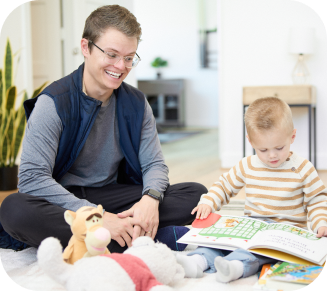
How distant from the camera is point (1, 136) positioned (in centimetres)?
262

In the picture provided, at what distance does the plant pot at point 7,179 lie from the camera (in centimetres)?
263

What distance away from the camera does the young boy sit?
118cm

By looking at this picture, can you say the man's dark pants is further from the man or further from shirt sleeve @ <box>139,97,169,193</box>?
shirt sleeve @ <box>139,97,169,193</box>

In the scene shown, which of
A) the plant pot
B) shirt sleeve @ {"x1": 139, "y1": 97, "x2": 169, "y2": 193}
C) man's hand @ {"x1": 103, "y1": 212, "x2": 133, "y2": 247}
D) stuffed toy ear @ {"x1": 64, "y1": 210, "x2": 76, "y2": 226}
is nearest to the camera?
stuffed toy ear @ {"x1": 64, "y1": 210, "x2": 76, "y2": 226}

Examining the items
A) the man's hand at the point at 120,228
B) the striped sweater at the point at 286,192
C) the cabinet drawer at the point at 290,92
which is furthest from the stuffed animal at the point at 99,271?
the cabinet drawer at the point at 290,92

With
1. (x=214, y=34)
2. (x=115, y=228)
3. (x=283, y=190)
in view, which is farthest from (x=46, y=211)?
(x=214, y=34)

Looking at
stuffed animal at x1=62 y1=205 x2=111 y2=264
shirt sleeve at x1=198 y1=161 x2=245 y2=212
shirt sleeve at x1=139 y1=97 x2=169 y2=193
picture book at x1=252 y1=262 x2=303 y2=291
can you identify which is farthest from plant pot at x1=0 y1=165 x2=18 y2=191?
picture book at x1=252 y1=262 x2=303 y2=291

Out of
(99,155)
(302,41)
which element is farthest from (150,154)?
(302,41)

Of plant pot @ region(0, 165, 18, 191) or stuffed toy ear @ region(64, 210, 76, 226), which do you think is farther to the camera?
plant pot @ region(0, 165, 18, 191)

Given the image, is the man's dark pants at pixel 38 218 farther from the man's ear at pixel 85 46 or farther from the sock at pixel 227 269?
the man's ear at pixel 85 46

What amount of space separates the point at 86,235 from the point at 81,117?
0.58m

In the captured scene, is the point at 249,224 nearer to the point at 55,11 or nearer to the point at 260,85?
the point at 260,85

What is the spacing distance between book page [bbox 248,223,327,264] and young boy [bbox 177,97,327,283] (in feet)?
0.17

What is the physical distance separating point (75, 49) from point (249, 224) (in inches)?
109
